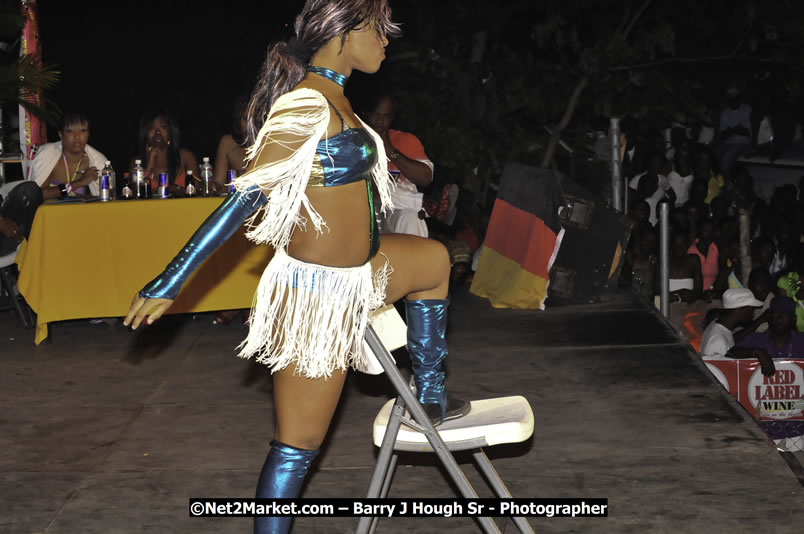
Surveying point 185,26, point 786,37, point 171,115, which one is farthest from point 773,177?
point 185,26

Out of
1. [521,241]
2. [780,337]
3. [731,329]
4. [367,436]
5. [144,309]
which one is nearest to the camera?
[144,309]

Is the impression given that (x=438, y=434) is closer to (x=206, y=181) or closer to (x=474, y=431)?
(x=474, y=431)

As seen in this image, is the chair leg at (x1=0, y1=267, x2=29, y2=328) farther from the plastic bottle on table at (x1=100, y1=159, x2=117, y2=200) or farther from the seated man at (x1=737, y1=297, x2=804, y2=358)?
the seated man at (x1=737, y1=297, x2=804, y2=358)

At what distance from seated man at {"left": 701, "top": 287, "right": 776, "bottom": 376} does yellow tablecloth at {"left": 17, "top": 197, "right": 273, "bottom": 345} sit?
3028mm

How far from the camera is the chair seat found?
2.69 meters

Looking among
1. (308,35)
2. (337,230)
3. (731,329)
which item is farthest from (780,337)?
(308,35)

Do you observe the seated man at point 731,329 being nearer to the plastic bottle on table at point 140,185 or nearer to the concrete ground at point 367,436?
the concrete ground at point 367,436

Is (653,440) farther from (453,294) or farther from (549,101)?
(549,101)

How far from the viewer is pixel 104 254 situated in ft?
20.7

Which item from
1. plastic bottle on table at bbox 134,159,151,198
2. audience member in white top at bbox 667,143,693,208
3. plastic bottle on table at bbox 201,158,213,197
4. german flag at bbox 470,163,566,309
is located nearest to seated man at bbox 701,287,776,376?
german flag at bbox 470,163,566,309

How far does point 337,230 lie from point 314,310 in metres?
0.23

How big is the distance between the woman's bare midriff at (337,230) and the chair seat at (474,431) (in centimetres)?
49

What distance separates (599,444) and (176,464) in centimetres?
188

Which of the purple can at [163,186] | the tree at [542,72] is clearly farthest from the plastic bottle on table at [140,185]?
the tree at [542,72]
